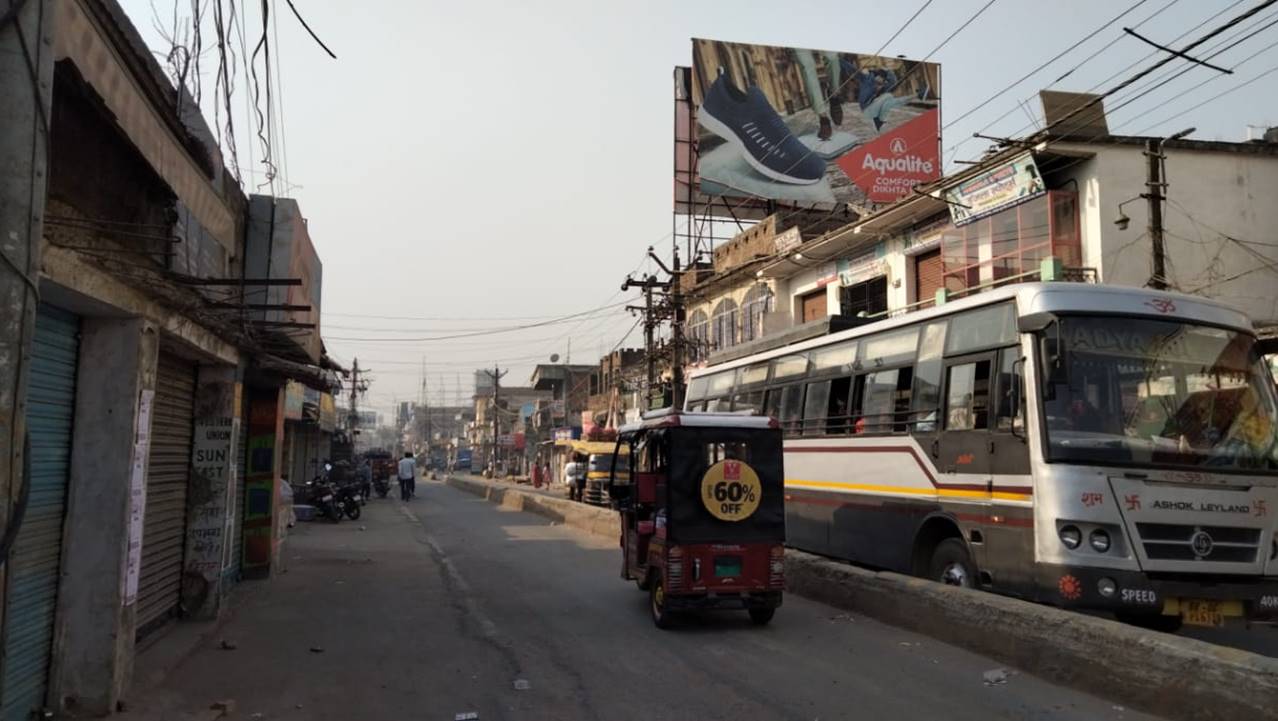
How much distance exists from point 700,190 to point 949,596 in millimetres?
24677

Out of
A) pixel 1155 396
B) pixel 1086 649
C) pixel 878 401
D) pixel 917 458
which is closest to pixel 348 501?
pixel 878 401

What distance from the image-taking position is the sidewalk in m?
6.23

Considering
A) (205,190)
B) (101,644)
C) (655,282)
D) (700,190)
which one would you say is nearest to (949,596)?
(101,644)

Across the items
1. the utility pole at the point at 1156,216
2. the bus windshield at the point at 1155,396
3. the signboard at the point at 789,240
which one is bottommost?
the bus windshield at the point at 1155,396

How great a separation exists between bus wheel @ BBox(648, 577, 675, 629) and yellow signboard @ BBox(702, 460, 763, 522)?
0.97 m

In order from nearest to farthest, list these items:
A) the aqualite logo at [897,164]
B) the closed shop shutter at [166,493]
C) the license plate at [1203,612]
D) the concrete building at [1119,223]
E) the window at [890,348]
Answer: the license plate at [1203,612] < the closed shop shutter at [166,493] < the window at [890,348] < the concrete building at [1119,223] < the aqualite logo at [897,164]

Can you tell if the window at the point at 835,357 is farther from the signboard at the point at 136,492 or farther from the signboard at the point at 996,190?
the signboard at the point at 136,492

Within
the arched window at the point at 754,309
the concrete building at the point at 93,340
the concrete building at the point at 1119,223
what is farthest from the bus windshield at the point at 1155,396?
the arched window at the point at 754,309

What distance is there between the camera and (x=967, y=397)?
30.2ft

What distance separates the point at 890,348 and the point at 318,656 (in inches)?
295

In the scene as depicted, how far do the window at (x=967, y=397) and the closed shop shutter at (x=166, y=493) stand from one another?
7.83 metres

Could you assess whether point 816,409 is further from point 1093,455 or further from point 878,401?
point 1093,455

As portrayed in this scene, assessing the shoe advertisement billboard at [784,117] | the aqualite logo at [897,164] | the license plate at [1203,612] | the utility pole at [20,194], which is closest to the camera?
the utility pole at [20,194]

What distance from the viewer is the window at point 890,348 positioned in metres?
10.6
